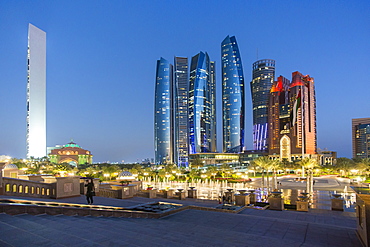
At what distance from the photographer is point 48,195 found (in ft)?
45.4

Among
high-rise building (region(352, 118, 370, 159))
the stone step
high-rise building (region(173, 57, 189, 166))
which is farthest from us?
high-rise building (region(173, 57, 189, 166))

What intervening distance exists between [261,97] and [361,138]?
254ft

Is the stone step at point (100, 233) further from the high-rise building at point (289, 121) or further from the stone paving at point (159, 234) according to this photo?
the high-rise building at point (289, 121)

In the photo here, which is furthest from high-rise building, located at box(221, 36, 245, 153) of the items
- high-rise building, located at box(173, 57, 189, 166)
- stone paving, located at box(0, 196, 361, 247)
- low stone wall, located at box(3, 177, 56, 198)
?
stone paving, located at box(0, 196, 361, 247)

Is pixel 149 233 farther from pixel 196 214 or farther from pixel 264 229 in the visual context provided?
pixel 196 214

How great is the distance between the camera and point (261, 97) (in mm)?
154750

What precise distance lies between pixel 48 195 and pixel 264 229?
36.5ft

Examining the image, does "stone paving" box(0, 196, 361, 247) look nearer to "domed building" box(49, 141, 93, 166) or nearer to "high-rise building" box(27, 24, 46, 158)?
"high-rise building" box(27, 24, 46, 158)

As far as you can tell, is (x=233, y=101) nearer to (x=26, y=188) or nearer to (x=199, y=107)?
(x=199, y=107)

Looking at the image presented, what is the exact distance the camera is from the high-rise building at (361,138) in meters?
163

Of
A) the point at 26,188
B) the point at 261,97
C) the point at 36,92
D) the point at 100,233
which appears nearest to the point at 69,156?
the point at 36,92

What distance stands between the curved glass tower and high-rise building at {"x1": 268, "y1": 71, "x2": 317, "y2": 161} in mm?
71827

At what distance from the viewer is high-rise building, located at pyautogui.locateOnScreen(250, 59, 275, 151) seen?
485 feet

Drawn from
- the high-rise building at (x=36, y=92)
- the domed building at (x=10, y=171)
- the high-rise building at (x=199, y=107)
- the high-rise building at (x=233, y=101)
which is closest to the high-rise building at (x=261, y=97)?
the high-rise building at (x=233, y=101)
